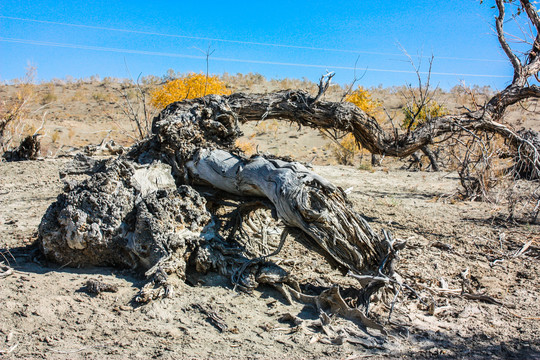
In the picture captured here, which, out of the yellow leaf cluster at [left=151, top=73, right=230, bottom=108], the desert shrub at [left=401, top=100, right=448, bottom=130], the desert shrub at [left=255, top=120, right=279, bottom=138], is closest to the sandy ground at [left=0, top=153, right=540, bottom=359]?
the desert shrub at [left=401, top=100, right=448, bottom=130]

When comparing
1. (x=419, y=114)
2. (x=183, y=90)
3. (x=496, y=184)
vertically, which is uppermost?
(x=183, y=90)

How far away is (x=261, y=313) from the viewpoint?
3.54 m

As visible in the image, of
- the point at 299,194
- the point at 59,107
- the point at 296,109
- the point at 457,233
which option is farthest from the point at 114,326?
the point at 59,107

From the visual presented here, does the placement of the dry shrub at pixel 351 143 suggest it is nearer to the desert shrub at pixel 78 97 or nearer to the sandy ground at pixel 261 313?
the sandy ground at pixel 261 313

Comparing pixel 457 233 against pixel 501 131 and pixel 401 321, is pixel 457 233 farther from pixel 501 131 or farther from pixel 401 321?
pixel 401 321

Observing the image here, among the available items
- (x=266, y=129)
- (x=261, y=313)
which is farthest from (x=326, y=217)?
(x=266, y=129)

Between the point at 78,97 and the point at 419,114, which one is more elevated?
the point at 78,97

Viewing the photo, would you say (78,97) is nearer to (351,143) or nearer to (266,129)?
(266,129)

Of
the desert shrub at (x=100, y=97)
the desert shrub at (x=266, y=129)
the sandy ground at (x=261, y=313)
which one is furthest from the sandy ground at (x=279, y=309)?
the desert shrub at (x=100, y=97)

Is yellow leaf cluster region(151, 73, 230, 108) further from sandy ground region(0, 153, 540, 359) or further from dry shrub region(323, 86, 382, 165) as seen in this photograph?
sandy ground region(0, 153, 540, 359)

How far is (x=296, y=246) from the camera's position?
512 cm

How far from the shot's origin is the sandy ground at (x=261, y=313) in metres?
3.00

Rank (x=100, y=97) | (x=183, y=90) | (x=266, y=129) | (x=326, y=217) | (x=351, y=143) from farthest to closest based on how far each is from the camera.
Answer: (x=100, y=97)
(x=266, y=129)
(x=351, y=143)
(x=183, y=90)
(x=326, y=217)

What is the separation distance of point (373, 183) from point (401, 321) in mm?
5810
